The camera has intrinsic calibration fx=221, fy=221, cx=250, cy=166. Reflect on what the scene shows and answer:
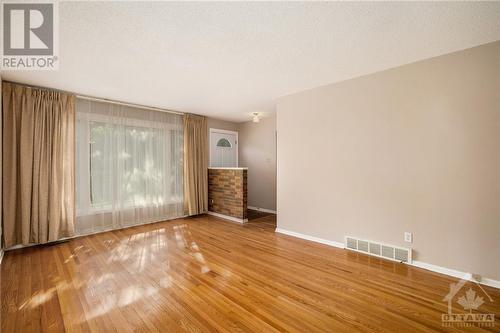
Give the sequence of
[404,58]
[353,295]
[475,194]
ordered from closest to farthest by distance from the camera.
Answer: [353,295] < [475,194] < [404,58]

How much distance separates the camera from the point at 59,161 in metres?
3.60

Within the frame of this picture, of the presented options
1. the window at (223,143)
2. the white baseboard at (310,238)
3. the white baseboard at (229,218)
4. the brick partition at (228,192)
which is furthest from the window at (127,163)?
the white baseboard at (310,238)

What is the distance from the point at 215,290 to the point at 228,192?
3.11 m

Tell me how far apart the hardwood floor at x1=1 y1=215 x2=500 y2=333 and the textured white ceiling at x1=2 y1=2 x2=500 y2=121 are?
2.47m

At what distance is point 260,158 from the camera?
6258 millimetres

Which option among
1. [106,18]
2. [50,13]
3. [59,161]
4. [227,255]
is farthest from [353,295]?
[59,161]

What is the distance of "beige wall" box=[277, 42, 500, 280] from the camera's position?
233 cm

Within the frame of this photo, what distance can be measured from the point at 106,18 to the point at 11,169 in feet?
9.75

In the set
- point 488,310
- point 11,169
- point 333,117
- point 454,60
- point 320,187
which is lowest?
point 488,310

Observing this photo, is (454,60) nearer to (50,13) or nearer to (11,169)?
(50,13)

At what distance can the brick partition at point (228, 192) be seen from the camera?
4.92 m

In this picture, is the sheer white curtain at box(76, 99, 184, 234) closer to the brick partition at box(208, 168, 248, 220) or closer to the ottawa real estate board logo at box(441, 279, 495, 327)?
the brick partition at box(208, 168, 248, 220)

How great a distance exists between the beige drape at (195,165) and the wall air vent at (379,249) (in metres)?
3.48

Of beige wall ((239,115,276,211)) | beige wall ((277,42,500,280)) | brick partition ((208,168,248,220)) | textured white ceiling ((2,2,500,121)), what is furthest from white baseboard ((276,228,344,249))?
textured white ceiling ((2,2,500,121))
